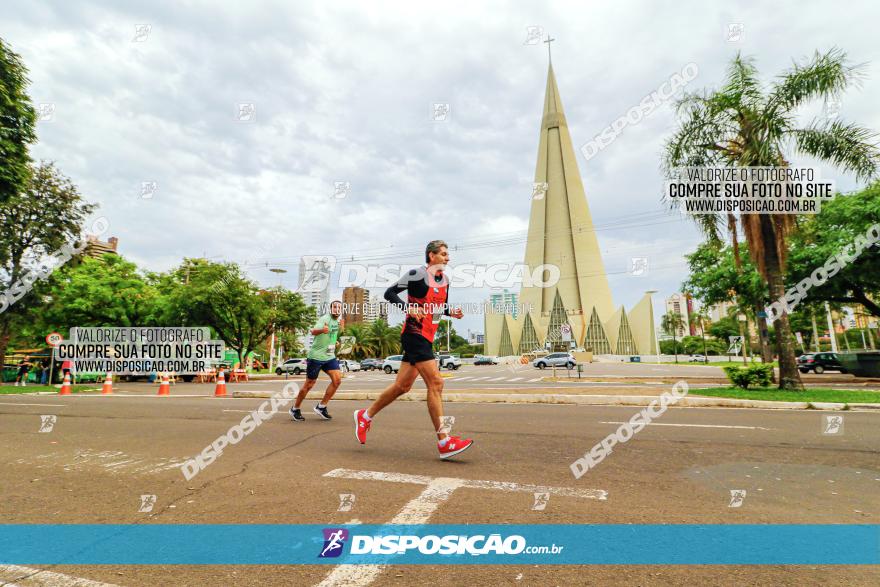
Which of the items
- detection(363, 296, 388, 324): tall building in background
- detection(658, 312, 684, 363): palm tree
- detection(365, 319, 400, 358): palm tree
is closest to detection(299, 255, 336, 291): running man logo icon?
detection(363, 296, 388, 324): tall building in background

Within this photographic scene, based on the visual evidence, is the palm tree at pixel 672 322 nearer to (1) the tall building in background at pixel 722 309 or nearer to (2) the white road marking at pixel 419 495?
(1) the tall building in background at pixel 722 309

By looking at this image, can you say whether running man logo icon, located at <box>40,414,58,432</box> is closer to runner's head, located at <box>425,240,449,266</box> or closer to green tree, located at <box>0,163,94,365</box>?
runner's head, located at <box>425,240,449,266</box>

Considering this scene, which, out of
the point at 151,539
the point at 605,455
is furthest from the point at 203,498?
the point at 605,455

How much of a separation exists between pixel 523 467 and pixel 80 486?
3.72 metres

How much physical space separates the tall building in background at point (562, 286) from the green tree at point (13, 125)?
262 ft

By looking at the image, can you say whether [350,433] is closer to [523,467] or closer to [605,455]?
[523,467]

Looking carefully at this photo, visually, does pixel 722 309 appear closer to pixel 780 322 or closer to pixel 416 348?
pixel 780 322

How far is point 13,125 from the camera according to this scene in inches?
398

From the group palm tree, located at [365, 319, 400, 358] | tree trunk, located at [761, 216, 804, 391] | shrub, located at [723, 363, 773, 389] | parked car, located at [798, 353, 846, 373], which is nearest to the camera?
tree trunk, located at [761, 216, 804, 391]

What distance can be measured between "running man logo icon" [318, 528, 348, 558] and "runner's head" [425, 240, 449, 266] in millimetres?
2753

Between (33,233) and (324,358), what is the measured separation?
2176cm

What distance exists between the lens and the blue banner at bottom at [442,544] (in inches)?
84.4

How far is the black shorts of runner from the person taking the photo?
4.39 m

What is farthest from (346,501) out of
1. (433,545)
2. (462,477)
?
(462,477)
